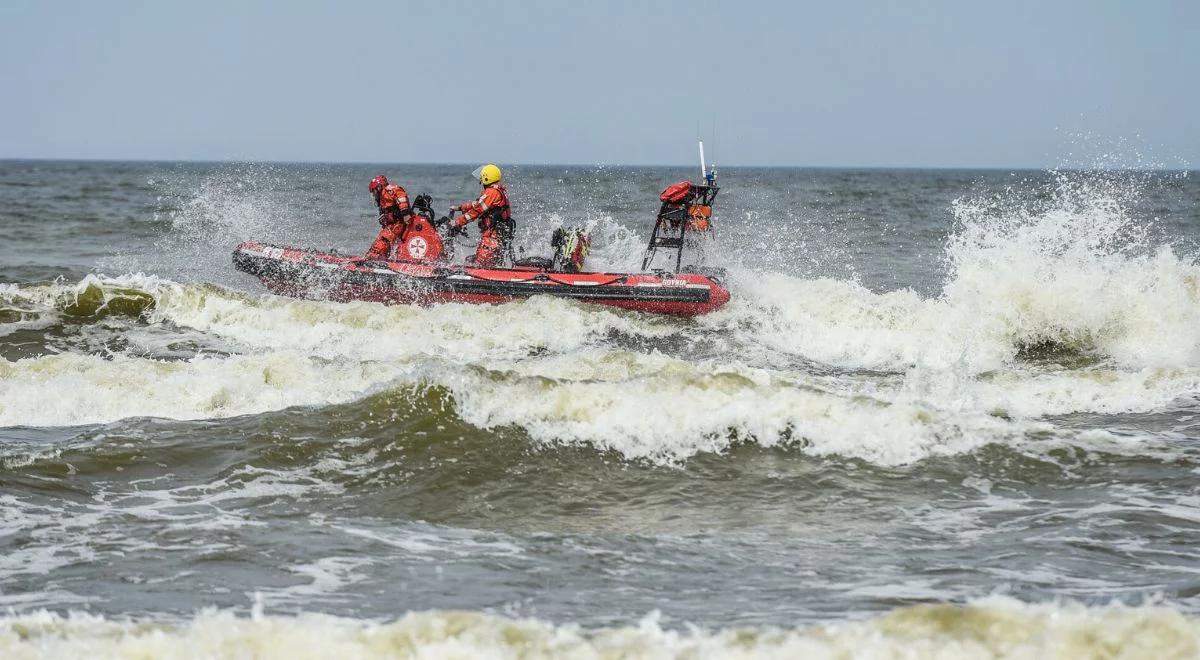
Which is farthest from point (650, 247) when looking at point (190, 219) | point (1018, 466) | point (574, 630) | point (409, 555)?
point (190, 219)

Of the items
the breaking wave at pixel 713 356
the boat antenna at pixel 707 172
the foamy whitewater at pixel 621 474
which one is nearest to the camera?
the foamy whitewater at pixel 621 474

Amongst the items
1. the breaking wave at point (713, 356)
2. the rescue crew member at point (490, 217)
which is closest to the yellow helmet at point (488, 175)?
the rescue crew member at point (490, 217)

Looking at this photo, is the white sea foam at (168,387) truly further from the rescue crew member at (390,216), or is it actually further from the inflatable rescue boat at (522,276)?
the rescue crew member at (390,216)

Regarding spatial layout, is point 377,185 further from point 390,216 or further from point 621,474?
point 621,474

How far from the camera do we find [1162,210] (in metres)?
35.4

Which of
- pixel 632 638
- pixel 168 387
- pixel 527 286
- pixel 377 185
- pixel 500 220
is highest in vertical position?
pixel 377 185

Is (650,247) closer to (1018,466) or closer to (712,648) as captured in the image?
(1018,466)

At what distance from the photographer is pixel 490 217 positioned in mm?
13398

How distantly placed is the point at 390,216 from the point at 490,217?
125cm

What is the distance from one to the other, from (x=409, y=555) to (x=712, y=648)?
180 centimetres

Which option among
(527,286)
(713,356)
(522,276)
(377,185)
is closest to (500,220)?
(522,276)

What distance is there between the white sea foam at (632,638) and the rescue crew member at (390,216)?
9.79 metres

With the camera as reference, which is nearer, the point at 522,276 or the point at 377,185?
the point at 522,276

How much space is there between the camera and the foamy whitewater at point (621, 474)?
4145 millimetres
